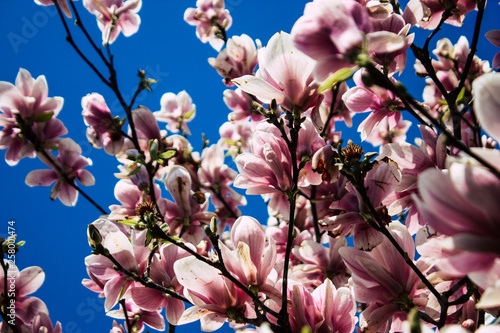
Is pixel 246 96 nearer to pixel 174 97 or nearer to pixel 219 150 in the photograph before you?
pixel 219 150

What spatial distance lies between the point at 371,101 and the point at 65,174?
4.32 feet

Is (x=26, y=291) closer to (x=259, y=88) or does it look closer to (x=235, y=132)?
(x=259, y=88)

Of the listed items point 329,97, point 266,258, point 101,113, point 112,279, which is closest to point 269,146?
point 266,258

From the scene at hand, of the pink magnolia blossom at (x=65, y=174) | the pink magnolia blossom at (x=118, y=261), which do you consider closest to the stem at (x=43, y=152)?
the pink magnolia blossom at (x=65, y=174)

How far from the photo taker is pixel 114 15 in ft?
5.08

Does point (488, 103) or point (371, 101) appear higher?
point (371, 101)

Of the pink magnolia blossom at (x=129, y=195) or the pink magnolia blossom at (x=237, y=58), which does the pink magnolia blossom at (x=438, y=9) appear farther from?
the pink magnolia blossom at (x=129, y=195)

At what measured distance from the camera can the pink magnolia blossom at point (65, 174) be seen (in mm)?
1460

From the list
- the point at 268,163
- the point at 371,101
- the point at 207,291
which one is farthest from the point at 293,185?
the point at 371,101

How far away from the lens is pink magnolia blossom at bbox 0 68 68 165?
1.30 metres

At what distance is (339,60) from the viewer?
0.45 meters

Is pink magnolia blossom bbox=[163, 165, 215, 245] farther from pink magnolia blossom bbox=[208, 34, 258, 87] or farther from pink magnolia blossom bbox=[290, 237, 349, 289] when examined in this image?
pink magnolia blossom bbox=[208, 34, 258, 87]

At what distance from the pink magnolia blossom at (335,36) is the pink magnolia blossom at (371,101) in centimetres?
47

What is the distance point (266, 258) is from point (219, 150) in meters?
1.01
